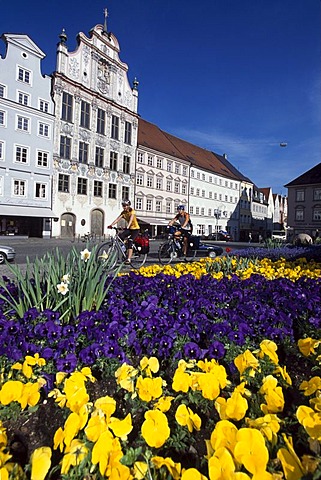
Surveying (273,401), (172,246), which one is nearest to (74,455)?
(273,401)

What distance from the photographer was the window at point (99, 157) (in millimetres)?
34969

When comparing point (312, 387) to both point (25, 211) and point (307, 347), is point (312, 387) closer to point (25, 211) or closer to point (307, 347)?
point (307, 347)

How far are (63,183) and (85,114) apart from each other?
791cm

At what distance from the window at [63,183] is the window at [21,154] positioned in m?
3.61

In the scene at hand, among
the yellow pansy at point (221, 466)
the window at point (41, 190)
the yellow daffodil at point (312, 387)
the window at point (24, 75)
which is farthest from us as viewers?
the window at point (41, 190)

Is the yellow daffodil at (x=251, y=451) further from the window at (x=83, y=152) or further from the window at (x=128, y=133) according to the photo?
the window at (x=128, y=133)

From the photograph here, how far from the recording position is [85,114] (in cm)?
3328

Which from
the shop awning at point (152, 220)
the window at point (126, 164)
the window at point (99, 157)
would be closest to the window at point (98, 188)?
the window at point (99, 157)

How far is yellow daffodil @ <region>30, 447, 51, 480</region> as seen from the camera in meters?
0.90

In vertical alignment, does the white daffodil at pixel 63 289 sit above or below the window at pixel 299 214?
below

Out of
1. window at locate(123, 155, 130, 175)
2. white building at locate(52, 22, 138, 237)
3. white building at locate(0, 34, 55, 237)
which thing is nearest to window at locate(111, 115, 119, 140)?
white building at locate(52, 22, 138, 237)

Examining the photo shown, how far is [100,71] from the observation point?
34844 mm

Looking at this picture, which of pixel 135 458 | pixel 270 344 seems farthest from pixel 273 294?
pixel 135 458

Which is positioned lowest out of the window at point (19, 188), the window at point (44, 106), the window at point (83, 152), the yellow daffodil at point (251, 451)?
the yellow daffodil at point (251, 451)
